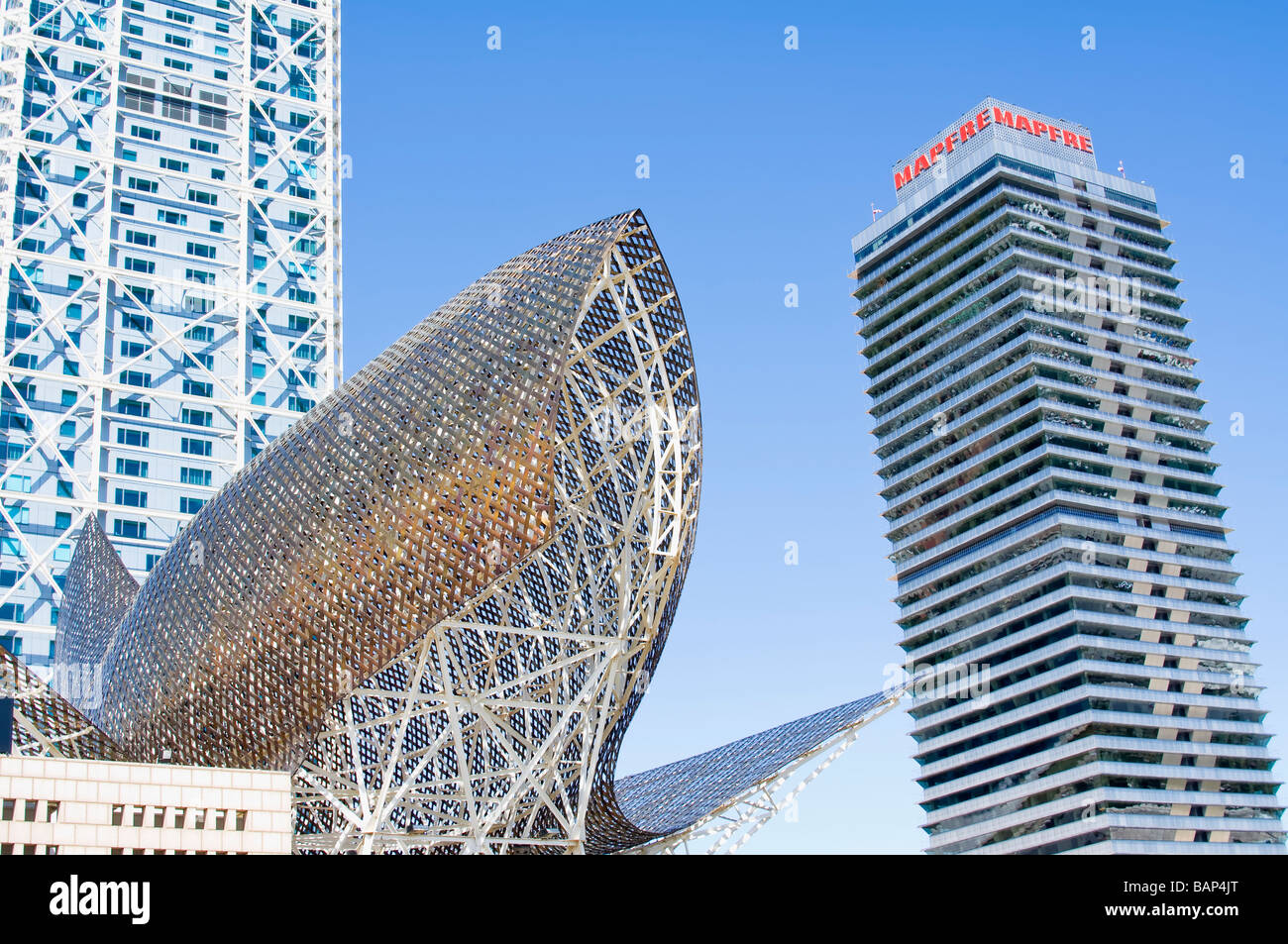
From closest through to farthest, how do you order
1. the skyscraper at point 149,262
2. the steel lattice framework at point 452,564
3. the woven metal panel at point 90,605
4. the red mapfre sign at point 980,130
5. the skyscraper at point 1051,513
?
the steel lattice framework at point 452,564 → the woven metal panel at point 90,605 → the skyscraper at point 149,262 → the skyscraper at point 1051,513 → the red mapfre sign at point 980,130

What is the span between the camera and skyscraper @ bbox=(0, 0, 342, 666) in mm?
82250

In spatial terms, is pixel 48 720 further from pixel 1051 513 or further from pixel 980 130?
pixel 980 130

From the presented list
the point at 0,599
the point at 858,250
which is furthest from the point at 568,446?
the point at 858,250

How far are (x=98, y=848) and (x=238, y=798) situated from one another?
10.7ft

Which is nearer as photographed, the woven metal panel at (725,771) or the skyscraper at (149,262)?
the woven metal panel at (725,771)

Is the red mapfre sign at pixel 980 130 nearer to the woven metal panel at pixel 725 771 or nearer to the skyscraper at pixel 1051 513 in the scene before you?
the skyscraper at pixel 1051 513

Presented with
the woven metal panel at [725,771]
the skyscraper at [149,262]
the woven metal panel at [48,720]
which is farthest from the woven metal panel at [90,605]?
the skyscraper at [149,262]

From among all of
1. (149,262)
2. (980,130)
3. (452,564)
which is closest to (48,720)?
(452,564)

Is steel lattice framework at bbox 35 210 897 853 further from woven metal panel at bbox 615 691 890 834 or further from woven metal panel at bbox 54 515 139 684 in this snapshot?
woven metal panel at bbox 54 515 139 684

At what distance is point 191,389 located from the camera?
88125mm

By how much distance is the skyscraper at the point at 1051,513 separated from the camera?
399 ft

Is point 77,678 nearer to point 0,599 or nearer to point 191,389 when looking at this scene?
point 0,599

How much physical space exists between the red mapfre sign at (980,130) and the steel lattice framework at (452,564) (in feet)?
370
